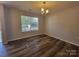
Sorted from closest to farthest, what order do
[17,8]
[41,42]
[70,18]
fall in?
[17,8], [41,42], [70,18]

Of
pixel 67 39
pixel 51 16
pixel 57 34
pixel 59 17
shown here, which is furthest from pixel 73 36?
pixel 51 16

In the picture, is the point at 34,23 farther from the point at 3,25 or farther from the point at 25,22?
the point at 3,25

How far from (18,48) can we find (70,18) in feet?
5.11

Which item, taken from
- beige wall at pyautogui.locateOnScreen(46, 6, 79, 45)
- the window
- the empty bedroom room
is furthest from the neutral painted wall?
beige wall at pyautogui.locateOnScreen(46, 6, 79, 45)

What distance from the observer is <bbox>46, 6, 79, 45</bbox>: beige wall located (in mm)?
2075

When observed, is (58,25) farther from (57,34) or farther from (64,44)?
(64,44)

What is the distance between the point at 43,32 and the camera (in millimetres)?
2070

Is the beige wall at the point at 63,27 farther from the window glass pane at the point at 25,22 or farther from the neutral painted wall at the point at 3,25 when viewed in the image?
the neutral painted wall at the point at 3,25

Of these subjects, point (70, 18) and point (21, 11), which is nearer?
point (21, 11)

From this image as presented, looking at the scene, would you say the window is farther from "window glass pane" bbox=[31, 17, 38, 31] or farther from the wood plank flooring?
the wood plank flooring

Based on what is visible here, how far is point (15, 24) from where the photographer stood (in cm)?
210

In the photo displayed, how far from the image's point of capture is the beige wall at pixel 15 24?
77.0 inches

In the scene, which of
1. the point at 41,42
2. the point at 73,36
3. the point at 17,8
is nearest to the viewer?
the point at 17,8

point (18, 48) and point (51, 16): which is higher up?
point (51, 16)
